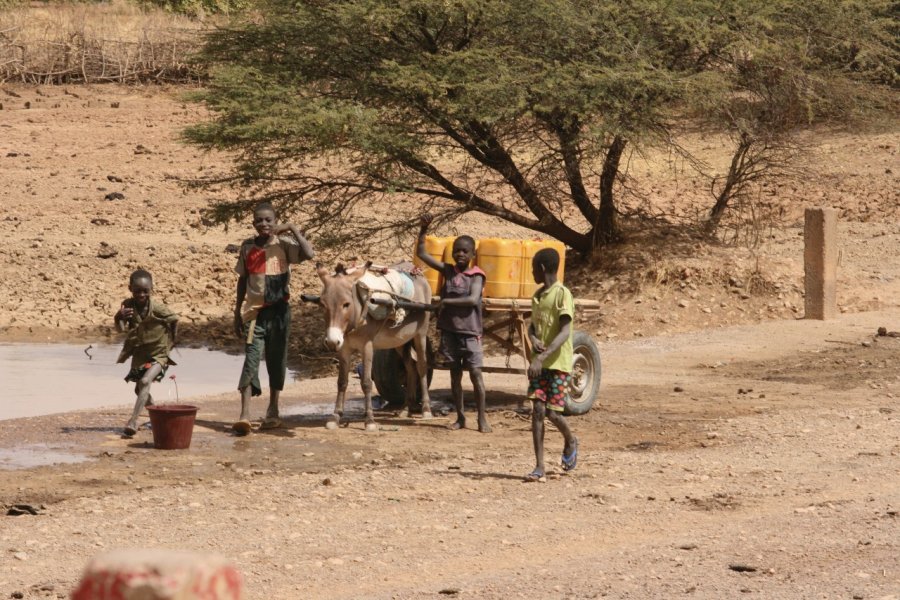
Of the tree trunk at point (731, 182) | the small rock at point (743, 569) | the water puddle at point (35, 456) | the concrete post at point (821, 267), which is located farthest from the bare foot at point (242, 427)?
the tree trunk at point (731, 182)

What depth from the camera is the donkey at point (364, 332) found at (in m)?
10.5

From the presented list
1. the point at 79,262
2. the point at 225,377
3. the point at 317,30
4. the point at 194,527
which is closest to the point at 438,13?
the point at 317,30

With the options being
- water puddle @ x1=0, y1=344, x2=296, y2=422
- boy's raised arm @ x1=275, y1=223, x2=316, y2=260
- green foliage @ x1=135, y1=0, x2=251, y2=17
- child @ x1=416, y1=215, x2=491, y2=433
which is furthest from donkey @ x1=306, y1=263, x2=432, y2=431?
green foliage @ x1=135, y1=0, x2=251, y2=17

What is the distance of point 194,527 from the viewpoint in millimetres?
7648

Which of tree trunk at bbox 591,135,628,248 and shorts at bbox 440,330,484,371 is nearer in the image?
shorts at bbox 440,330,484,371

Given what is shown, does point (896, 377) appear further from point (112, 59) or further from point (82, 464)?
point (112, 59)

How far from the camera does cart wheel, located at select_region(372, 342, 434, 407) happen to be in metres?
12.4

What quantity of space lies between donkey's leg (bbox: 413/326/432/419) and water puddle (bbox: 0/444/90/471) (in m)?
2.93

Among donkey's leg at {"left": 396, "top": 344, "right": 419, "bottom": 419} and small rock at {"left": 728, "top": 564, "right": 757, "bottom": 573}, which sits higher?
donkey's leg at {"left": 396, "top": 344, "right": 419, "bottom": 419}

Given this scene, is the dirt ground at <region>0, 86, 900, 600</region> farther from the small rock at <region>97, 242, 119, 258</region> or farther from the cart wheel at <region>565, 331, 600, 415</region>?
the small rock at <region>97, 242, 119, 258</region>

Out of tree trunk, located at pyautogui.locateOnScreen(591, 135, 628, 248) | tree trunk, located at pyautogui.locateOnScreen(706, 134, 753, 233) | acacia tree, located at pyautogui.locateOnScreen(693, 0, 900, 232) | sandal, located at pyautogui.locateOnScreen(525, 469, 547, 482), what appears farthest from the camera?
tree trunk, located at pyautogui.locateOnScreen(706, 134, 753, 233)

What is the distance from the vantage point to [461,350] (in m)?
11.2

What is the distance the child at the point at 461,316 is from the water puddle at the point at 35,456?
9.65ft

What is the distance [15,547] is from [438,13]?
13559 mm
